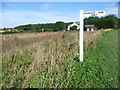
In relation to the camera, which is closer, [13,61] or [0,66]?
[0,66]

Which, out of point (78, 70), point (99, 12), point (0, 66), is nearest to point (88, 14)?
point (99, 12)

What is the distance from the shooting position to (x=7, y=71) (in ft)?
10.8

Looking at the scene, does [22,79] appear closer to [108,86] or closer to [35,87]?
[35,87]

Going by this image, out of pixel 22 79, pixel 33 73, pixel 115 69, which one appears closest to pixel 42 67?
pixel 33 73

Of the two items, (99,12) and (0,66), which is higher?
(99,12)

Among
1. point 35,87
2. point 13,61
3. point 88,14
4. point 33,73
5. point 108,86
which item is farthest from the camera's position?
point 88,14

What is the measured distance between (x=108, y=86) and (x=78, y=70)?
1.01 metres

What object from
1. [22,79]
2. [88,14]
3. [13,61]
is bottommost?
[22,79]

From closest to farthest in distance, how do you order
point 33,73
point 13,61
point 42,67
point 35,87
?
point 35,87, point 33,73, point 42,67, point 13,61

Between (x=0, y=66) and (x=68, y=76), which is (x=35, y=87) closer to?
Result: (x=68, y=76)

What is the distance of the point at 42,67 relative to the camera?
3.52m

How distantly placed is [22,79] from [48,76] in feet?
2.26

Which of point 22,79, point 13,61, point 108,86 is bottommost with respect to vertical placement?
point 108,86

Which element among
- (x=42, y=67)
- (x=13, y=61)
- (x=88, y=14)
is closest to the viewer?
(x=42, y=67)
